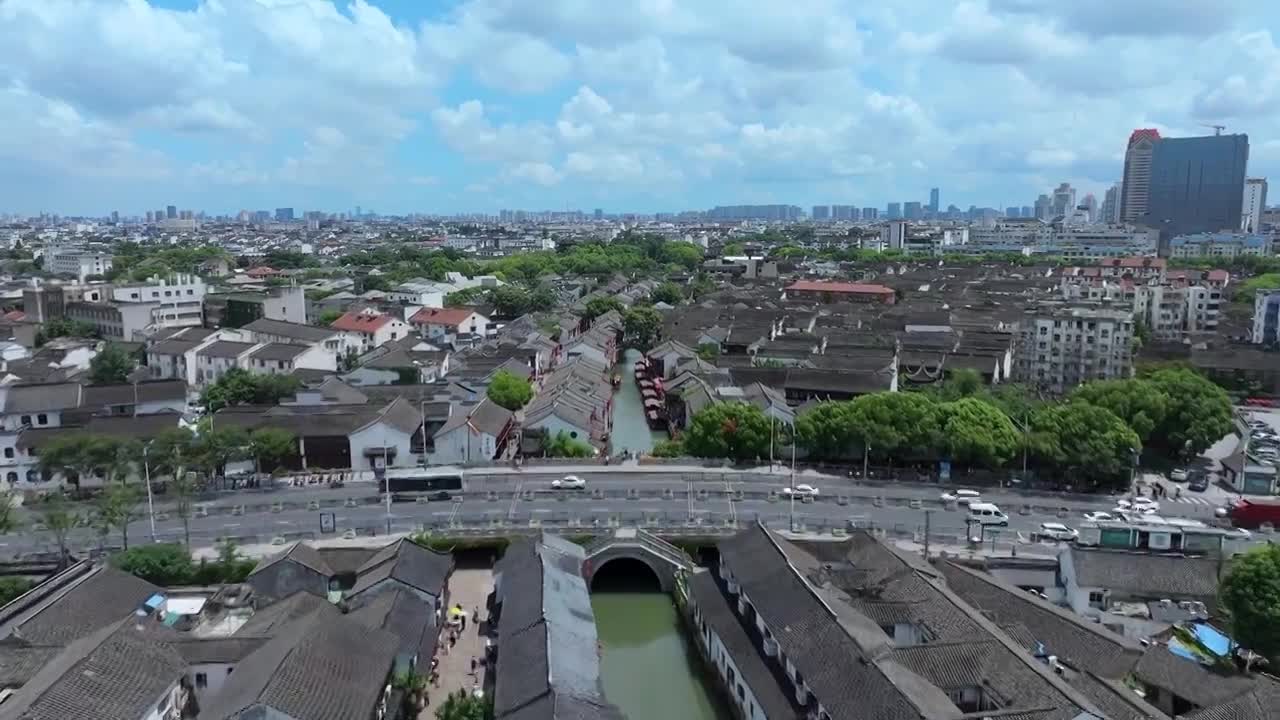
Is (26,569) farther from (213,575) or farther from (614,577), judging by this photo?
(614,577)

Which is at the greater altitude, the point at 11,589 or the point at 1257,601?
the point at 1257,601

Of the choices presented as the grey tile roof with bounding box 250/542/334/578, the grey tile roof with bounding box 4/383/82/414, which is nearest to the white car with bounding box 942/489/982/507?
the grey tile roof with bounding box 250/542/334/578

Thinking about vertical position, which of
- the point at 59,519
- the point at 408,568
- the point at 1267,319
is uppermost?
the point at 1267,319

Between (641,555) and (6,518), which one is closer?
(6,518)

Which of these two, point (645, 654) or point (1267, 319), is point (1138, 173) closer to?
point (1267, 319)

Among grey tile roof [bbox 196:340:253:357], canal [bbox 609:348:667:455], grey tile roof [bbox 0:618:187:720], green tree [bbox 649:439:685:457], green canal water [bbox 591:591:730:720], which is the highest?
grey tile roof [bbox 196:340:253:357]

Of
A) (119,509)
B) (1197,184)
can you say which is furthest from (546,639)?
(1197,184)

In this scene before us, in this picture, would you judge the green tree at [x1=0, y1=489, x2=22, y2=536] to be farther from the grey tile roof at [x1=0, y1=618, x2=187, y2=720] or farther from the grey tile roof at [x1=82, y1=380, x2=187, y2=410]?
the grey tile roof at [x1=82, y1=380, x2=187, y2=410]

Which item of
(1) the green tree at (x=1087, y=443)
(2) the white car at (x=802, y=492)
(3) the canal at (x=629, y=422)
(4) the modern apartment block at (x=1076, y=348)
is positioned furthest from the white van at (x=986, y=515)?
(4) the modern apartment block at (x=1076, y=348)

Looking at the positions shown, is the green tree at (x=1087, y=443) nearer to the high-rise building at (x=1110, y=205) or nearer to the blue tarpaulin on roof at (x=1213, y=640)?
the blue tarpaulin on roof at (x=1213, y=640)
